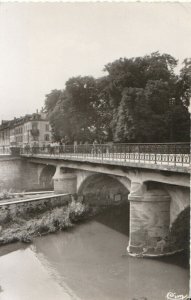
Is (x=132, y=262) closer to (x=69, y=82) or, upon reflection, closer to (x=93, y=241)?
(x=93, y=241)

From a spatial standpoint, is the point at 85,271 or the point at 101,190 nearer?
the point at 85,271

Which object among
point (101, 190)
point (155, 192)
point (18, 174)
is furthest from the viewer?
point (18, 174)

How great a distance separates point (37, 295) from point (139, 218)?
6606mm

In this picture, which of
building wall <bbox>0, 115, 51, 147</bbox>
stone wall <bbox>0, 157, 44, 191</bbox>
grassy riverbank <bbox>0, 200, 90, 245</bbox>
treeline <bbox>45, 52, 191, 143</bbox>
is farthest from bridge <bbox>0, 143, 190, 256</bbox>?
building wall <bbox>0, 115, 51, 147</bbox>

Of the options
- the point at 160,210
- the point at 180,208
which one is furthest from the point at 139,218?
the point at 180,208

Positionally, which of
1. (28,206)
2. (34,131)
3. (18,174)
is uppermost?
(34,131)

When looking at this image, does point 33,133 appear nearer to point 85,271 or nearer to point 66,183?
point 66,183

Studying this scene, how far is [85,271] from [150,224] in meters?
4.04

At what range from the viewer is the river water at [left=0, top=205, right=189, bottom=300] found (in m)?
15.1

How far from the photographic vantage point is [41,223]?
934 inches

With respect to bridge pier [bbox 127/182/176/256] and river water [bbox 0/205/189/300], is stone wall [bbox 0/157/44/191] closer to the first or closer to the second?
river water [bbox 0/205/189/300]

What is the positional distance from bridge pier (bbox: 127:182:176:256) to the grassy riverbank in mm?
6319

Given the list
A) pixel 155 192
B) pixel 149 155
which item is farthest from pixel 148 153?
pixel 155 192

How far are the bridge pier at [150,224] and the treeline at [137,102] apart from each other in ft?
27.2
